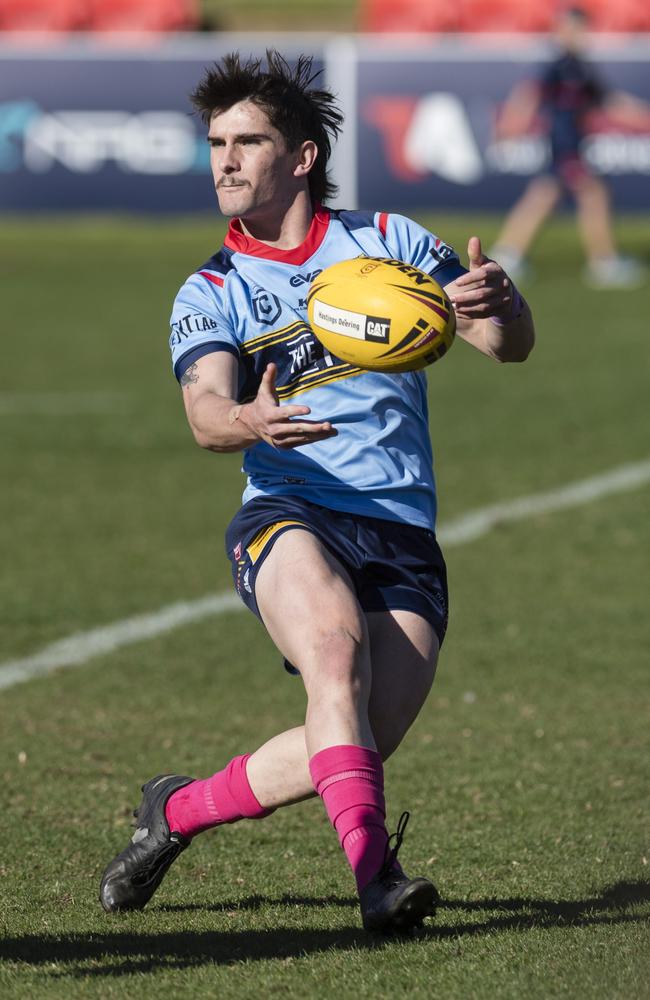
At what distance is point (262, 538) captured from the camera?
14.3ft

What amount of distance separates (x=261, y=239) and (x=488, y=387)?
8547 millimetres

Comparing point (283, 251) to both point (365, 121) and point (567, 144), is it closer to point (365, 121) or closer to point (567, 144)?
point (567, 144)

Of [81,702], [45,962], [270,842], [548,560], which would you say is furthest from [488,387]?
[45,962]

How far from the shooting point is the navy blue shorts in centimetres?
435

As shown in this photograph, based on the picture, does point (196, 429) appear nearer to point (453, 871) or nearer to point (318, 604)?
point (318, 604)

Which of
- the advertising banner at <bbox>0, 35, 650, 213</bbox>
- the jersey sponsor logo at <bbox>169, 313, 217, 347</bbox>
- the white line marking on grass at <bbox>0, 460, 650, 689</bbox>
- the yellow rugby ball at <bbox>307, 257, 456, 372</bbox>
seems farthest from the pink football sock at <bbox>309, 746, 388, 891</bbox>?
the advertising banner at <bbox>0, 35, 650, 213</bbox>

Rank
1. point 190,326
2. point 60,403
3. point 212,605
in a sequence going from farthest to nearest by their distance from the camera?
point 60,403
point 212,605
point 190,326

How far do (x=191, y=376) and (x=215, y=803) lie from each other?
113 centimetres

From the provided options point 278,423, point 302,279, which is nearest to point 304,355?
point 302,279

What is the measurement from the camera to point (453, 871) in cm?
469

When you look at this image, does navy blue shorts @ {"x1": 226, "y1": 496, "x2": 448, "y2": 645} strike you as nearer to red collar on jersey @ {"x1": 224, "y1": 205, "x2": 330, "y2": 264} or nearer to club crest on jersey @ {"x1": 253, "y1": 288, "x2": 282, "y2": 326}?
club crest on jersey @ {"x1": 253, "y1": 288, "x2": 282, "y2": 326}

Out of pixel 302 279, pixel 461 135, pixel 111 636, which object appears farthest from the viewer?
pixel 461 135

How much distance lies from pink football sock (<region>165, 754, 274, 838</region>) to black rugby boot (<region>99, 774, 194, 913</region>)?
3 centimetres

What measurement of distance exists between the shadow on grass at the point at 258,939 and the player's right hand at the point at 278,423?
122 centimetres
